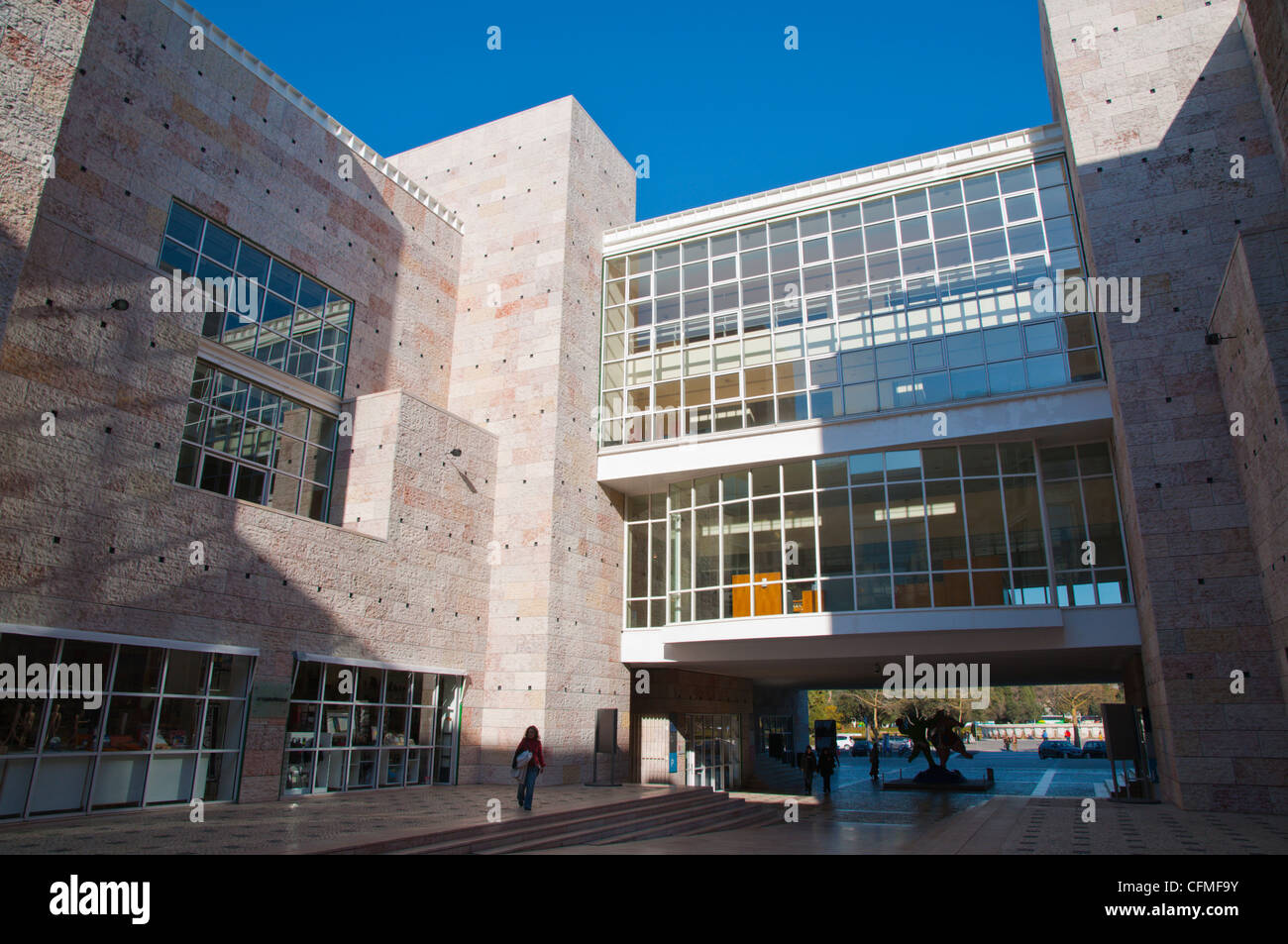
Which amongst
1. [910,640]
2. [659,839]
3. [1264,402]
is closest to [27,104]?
[659,839]

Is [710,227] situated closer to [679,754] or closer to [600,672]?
[600,672]

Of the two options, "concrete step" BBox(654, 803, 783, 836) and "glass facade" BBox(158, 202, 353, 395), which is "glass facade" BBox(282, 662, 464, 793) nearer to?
"concrete step" BBox(654, 803, 783, 836)

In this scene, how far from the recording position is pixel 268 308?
20219 mm

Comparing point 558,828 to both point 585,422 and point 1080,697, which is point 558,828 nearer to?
point 585,422

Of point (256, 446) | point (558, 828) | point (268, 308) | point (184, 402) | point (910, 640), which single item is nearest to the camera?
point (558, 828)

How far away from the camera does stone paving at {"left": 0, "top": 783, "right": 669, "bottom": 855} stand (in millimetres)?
10117

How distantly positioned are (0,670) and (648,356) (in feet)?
60.4

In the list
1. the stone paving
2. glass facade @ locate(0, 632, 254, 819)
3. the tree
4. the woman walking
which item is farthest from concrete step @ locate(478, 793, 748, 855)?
the tree

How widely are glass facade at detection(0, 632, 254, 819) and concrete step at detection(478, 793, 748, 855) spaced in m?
6.91

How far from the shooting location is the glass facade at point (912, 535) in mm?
20359

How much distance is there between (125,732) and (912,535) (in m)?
17.8

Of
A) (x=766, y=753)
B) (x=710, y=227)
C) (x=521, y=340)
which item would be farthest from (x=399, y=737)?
(x=766, y=753)

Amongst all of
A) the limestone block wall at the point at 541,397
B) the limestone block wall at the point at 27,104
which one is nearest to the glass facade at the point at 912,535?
the limestone block wall at the point at 541,397

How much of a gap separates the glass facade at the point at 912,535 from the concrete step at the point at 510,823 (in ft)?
17.6
